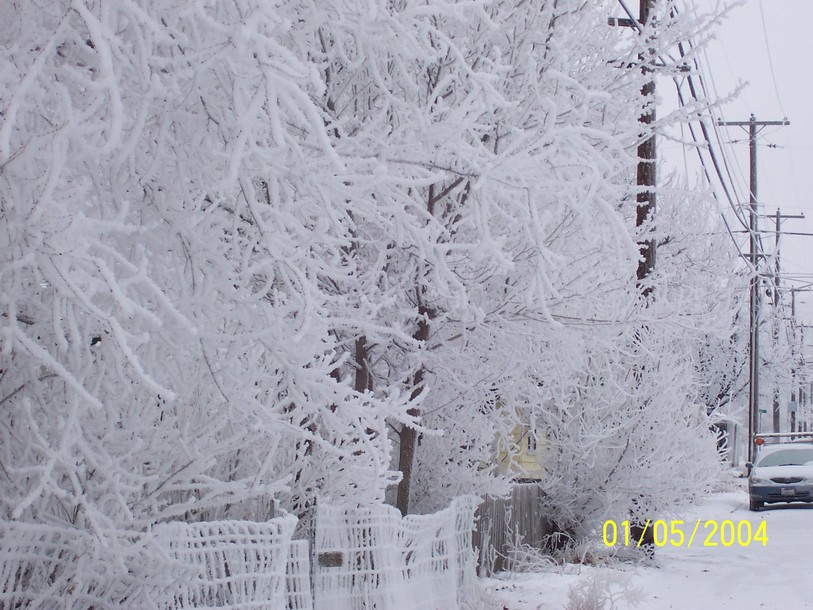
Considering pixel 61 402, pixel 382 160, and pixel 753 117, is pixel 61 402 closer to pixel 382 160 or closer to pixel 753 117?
pixel 382 160

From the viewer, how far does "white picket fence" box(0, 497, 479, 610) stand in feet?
13.5

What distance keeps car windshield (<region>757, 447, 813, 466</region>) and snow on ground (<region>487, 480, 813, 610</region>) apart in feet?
20.0

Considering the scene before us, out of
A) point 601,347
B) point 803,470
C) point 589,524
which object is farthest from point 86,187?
point 803,470

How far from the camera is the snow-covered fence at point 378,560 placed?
20.3 feet

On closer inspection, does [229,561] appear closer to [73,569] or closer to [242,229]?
[73,569]

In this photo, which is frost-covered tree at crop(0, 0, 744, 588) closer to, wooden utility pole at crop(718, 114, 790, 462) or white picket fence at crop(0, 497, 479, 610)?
white picket fence at crop(0, 497, 479, 610)

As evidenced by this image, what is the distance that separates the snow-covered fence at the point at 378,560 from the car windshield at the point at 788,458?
17833 mm

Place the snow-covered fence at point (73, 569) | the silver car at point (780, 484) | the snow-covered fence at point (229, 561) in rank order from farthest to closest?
the silver car at point (780, 484), the snow-covered fence at point (229, 561), the snow-covered fence at point (73, 569)

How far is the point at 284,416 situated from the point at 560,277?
9.64 ft

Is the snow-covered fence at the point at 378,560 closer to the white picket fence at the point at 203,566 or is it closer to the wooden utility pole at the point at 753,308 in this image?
the white picket fence at the point at 203,566

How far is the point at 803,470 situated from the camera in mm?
23234
